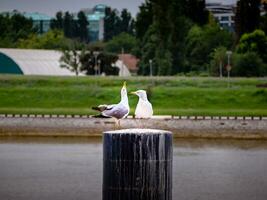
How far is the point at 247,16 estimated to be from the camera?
8619 cm

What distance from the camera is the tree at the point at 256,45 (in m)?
76.8

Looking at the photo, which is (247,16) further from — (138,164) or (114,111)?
(138,164)

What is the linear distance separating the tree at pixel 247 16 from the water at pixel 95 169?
42.4 metres

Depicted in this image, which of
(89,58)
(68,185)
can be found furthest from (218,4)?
(68,185)

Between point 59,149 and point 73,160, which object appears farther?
point 59,149

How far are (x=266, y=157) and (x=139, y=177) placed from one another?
22542 mm

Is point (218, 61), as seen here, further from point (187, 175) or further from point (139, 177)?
point (139, 177)

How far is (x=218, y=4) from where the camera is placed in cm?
19338

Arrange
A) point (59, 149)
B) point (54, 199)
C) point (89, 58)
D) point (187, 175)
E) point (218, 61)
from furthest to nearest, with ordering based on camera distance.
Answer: point (89, 58) → point (218, 61) → point (59, 149) → point (187, 175) → point (54, 199)

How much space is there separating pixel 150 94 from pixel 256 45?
23513 millimetres

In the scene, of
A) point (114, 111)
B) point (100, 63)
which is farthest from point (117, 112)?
point (100, 63)

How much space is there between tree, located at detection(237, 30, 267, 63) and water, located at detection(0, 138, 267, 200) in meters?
33.3

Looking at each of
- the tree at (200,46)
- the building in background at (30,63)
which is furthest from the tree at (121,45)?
the tree at (200,46)

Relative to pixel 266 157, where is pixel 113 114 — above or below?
above
